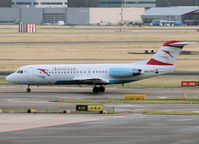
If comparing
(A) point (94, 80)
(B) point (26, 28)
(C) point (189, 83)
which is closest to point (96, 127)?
(A) point (94, 80)

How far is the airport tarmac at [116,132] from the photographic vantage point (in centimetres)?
3241

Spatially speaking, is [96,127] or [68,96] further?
[68,96]

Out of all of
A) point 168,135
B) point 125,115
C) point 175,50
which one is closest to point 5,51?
point 175,50

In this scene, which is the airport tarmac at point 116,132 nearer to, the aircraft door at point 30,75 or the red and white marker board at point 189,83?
the aircraft door at point 30,75

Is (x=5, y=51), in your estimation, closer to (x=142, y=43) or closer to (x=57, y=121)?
(x=142, y=43)

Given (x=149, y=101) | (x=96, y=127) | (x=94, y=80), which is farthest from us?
(x=94, y=80)

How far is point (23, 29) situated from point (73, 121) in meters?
159

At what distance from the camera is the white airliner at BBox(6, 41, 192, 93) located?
197 ft

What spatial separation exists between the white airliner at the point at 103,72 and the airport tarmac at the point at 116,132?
60.2 feet

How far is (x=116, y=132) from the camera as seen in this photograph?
35.4 meters

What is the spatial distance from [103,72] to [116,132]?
84.7ft

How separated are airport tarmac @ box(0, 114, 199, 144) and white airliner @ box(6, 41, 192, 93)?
18363mm

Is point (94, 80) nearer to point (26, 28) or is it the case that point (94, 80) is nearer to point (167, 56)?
point (167, 56)

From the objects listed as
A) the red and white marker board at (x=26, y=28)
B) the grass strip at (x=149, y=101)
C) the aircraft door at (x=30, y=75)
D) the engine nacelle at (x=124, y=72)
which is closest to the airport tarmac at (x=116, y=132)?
the grass strip at (x=149, y=101)
